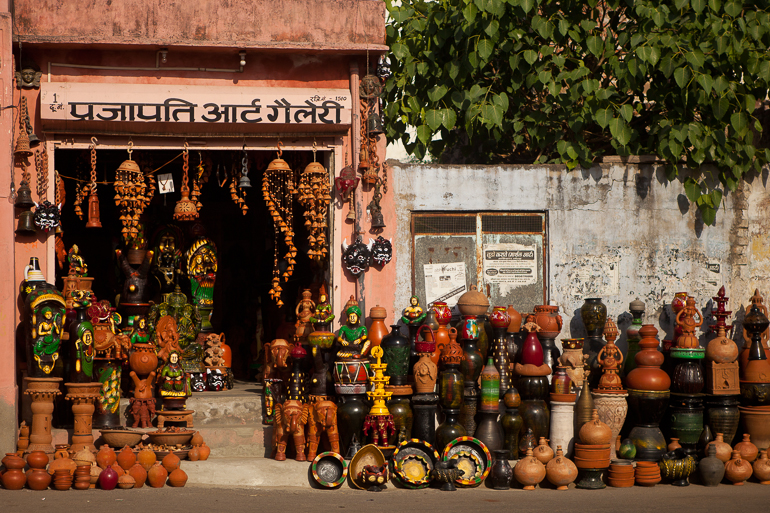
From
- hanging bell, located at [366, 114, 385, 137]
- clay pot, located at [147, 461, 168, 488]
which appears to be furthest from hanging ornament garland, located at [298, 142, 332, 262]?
clay pot, located at [147, 461, 168, 488]

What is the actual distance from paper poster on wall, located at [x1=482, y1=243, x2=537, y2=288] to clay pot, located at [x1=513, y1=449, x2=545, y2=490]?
2.32 m

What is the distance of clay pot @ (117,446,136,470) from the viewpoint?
25.7ft

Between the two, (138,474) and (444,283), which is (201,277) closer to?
(444,283)

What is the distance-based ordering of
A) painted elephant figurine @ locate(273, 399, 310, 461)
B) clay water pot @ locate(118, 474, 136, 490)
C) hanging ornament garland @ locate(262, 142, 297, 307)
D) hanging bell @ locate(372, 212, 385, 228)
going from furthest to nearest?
1. hanging ornament garland @ locate(262, 142, 297, 307)
2. hanging bell @ locate(372, 212, 385, 228)
3. painted elephant figurine @ locate(273, 399, 310, 461)
4. clay water pot @ locate(118, 474, 136, 490)

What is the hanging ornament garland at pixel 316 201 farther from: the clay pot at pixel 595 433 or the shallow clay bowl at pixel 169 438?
the clay pot at pixel 595 433

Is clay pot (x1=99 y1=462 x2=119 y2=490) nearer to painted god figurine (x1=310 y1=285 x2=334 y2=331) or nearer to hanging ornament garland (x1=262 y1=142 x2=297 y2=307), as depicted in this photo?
painted god figurine (x1=310 y1=285 x2=334 y2=331)

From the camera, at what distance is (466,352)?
28.8 feet

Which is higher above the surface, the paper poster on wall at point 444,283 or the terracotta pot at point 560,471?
the paper poster on wall at point 444,283

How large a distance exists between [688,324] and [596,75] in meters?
3.48

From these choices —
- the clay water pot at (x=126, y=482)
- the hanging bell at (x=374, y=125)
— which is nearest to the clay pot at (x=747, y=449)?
the hanging bell at (x=374, y=125)

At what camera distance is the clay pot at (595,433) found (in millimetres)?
8086

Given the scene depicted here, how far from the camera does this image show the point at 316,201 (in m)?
9.52

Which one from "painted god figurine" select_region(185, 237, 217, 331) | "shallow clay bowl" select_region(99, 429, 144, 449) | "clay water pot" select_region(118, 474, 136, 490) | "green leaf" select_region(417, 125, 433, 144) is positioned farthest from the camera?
"painted god figurine" select_region(185, 237, 217, 331)

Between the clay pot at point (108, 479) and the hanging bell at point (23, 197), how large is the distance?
9.40 feet
